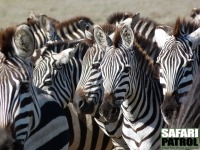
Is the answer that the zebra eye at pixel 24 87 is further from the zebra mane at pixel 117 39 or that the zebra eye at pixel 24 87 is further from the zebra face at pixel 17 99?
the zebra mane at pixel 117 39

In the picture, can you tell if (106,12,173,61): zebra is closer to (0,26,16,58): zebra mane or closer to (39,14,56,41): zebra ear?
(39,14,56,41): zebra ear

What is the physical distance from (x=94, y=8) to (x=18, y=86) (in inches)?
879

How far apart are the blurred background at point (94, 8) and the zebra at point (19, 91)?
19.1m

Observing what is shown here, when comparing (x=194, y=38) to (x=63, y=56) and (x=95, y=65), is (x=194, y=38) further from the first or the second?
(x=63, y=56)

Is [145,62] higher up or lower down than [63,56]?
lower down

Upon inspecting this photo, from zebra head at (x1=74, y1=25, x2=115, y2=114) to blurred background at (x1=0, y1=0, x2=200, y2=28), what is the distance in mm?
16355

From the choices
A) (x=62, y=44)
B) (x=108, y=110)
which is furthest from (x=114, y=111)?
(x=62, y=44)

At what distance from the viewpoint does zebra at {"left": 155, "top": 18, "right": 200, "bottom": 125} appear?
833cm

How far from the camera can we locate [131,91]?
30.2 feet

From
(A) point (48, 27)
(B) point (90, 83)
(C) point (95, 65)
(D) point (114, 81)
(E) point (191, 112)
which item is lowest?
(B) point (90, 83)

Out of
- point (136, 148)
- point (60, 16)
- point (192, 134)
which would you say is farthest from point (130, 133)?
point (60, 16)

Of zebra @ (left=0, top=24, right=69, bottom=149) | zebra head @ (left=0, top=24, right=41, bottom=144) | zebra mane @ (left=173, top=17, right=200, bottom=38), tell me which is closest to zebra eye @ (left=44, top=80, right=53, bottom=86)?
zebra mane @ (left=173, top=17, right=200, bottom=38)

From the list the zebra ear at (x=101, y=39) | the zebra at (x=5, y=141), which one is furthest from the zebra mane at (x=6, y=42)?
the zebra ear at (x=101, y=39)

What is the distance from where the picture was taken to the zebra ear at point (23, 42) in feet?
22.9
